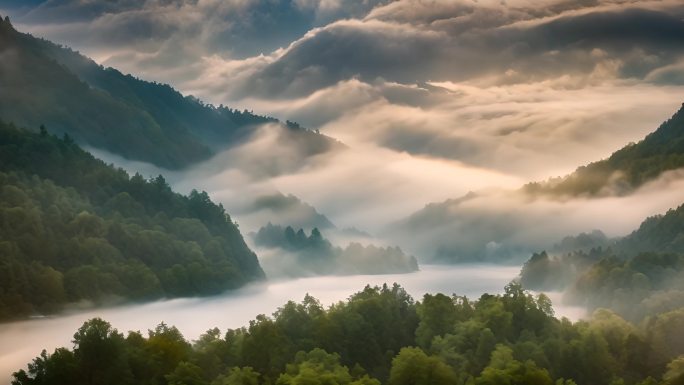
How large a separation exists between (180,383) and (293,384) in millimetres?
25308

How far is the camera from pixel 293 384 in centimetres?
19800

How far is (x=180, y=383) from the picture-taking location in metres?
200
